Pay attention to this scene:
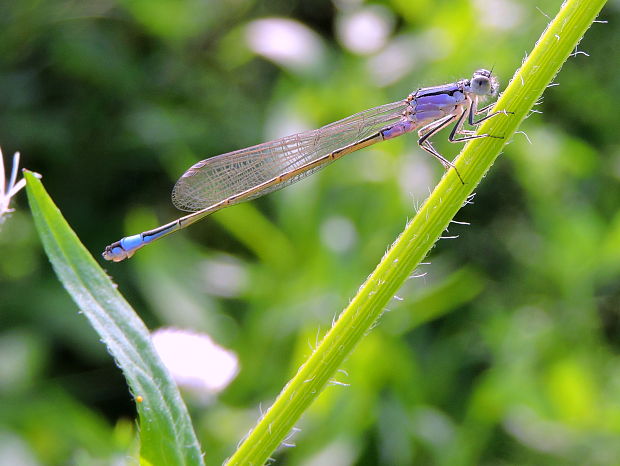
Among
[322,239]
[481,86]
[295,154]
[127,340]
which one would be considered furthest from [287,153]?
[127,340]

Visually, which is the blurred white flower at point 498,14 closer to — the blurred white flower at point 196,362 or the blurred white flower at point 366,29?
the blurred white flower at point 366,29

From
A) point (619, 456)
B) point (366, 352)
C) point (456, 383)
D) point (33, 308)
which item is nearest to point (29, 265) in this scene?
point (33, 308)

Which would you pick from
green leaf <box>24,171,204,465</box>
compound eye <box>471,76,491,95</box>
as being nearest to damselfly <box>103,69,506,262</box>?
compound eye <box>471,76,491,95</box>

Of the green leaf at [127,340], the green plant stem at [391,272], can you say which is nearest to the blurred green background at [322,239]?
the green plant stem at [391,272]

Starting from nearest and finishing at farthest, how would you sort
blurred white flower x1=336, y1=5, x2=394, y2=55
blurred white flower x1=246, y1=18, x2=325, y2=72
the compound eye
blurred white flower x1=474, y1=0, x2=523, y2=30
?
the compound eye < blurred white flower x1=474, y1=0, x2=523, y2=30 < blurred white flower x1=336, y1=5, x2=394, y2=55 < blurred white flower x1=246, y1=18, x2=325, y2=72

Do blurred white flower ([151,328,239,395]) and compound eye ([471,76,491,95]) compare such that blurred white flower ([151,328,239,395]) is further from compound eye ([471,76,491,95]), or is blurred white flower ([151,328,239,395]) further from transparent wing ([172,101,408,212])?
compound eye ([471,76,491,95])

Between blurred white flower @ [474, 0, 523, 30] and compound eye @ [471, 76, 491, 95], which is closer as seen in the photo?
compound eye @ [471, 76, 491, 95]

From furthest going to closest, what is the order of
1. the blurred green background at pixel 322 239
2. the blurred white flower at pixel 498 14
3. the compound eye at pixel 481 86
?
the blurred white flower at pixel 498 14, the blurred green background at pixel 322 239, the compound eye at pixel 481 86

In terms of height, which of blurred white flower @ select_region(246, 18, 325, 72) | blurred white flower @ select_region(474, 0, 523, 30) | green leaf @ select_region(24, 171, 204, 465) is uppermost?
blurred white flower @ select_region(474, 0, 523, 30)
